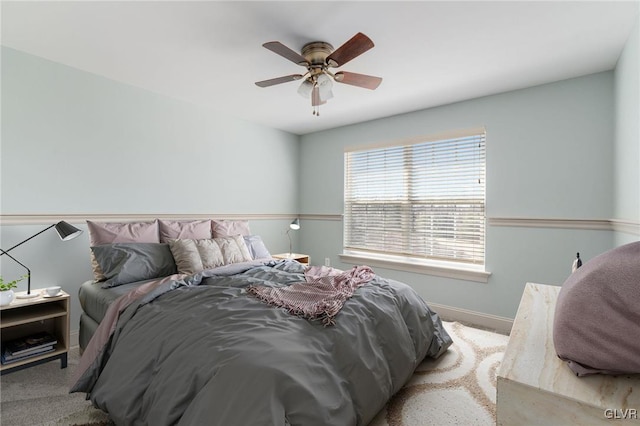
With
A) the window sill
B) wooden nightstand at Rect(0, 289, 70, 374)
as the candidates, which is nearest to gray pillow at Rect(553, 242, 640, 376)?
the window sill

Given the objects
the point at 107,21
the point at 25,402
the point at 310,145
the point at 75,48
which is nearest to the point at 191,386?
the point at 25,402

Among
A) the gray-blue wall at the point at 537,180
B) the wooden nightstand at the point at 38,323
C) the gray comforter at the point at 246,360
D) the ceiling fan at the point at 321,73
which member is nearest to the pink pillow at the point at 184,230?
→ the wooden nightstand at the point at 38,323

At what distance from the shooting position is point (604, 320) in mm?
700

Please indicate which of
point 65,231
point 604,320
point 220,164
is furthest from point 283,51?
point 220,164

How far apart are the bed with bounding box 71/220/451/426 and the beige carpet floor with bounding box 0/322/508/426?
20 centimetres

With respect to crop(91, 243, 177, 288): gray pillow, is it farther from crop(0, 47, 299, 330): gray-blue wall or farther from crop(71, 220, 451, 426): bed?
crop(0, 47, 299, 330): gray-blue wall

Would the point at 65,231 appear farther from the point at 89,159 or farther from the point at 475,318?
the point at 475,318

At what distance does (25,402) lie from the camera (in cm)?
192

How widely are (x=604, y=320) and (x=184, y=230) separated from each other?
3.17m

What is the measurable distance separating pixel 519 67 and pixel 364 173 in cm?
212

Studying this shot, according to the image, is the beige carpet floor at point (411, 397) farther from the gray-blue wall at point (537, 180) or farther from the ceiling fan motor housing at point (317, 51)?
the ceiling fan motor housing at point (317, 51)

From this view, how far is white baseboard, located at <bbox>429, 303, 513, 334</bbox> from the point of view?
10.2 ft

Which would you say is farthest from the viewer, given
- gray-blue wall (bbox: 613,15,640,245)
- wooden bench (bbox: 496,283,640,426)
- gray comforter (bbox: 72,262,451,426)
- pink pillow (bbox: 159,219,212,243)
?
pink pillow (bbox: 159,219,212,243)

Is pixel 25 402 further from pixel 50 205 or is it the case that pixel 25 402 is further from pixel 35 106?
pixel 35 106
